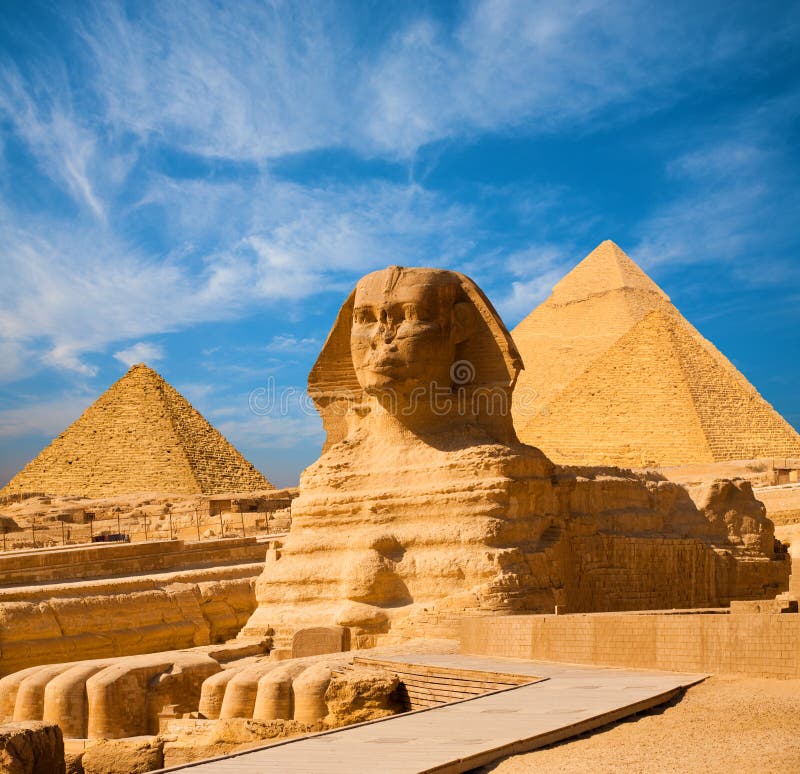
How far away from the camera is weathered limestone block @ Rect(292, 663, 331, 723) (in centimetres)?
662

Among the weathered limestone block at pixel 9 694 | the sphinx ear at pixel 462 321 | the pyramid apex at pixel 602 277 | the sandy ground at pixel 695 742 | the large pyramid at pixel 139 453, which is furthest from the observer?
the pyramid apex at pixel 602 277

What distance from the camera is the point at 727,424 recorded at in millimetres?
88438

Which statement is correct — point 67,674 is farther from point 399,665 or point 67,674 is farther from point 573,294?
point 573,294

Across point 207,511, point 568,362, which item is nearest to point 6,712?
point 207,511

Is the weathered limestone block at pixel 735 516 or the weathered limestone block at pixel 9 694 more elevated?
the weathered limestone block at pixel 735 516

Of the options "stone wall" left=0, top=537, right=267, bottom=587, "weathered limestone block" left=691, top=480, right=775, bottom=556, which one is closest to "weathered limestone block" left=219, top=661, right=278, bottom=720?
"stone wall" left=0, top=537, right=267, bottom=587

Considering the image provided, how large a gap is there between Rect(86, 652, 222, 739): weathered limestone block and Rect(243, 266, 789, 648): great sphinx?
1650mm

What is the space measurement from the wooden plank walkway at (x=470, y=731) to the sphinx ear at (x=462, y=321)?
4.15m

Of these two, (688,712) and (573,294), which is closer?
(688,712)

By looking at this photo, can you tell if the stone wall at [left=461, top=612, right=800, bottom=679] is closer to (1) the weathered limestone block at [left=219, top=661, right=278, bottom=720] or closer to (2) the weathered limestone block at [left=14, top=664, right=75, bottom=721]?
(1) the weathered limestone block at [left=219, top=661, right=278, bottom=720]

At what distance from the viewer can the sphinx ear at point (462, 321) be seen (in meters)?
10.2

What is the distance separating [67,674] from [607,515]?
18.5 ft

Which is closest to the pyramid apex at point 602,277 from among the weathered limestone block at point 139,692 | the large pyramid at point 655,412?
the large pyramid at point 655,412

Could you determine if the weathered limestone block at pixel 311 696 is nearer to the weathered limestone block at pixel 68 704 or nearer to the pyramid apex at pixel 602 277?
the weathered limestone block at pixel 68 704
